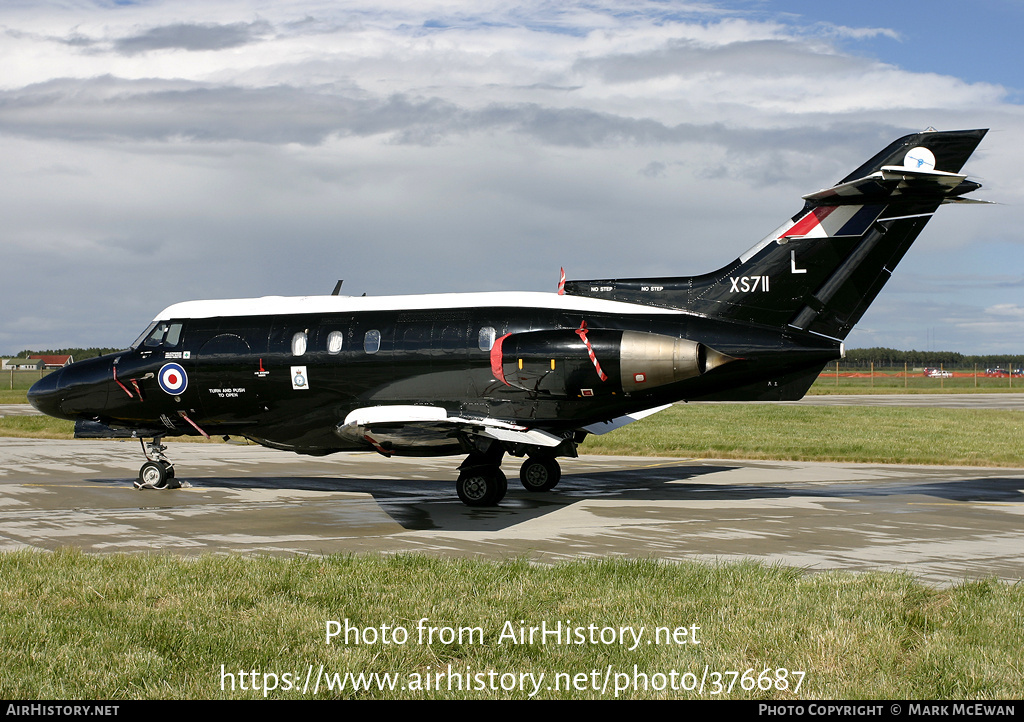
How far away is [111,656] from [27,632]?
1140 mm

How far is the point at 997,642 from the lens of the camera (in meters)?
7.67

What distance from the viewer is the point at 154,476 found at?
65.4 ft

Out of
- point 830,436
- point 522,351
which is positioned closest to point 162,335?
point 522,351

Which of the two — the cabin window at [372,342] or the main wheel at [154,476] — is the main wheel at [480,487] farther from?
the main wheel at [154,476]

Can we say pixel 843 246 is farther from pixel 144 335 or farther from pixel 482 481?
pixel 144 335

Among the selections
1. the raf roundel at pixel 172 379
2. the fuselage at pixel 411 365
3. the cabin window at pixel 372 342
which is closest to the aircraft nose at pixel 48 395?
the fuselage at pixel 411 365

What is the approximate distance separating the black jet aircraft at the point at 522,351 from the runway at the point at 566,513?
49.8 inches

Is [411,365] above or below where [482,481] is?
above

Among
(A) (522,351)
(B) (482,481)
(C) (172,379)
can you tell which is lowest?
(B) (482,481)

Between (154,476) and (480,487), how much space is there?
7229mm

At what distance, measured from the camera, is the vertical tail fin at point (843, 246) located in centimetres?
1606
